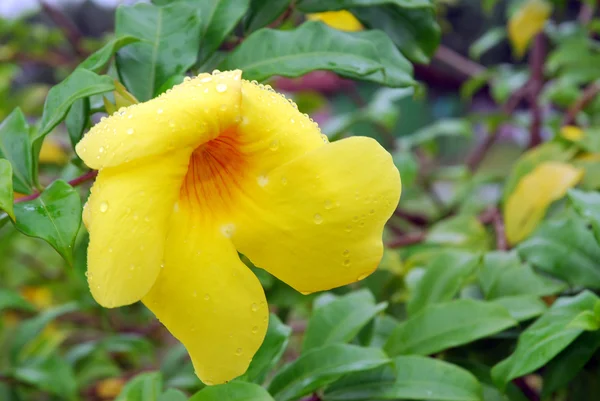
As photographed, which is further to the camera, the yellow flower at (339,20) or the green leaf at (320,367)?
the yellow flower at (339,20)

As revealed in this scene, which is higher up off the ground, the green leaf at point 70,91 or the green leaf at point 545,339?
the green leaf at point 70,91

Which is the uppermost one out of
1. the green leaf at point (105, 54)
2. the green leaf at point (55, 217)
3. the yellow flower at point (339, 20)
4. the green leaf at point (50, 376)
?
the green leaf at point (105, 54)

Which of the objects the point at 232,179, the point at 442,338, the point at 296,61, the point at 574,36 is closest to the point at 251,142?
the point at 232,179

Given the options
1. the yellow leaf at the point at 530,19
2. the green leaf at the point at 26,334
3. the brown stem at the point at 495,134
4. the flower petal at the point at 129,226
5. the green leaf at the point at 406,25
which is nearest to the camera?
the flower petal at the point at 129,226

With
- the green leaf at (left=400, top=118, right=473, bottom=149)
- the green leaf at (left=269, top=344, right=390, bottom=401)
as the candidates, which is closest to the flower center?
the green leaf at (left=269, top=344, right=390, bottom=401)

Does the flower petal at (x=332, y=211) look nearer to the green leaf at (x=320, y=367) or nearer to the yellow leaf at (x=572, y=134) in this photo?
the green leaf at (x=320, y=367)

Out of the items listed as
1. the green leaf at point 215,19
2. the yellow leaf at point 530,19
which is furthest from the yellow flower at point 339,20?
the yellow leaf at point 530,19

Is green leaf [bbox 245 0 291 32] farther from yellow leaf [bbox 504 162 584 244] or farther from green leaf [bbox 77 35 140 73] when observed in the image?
yellow leaf [bbox 504 162 584 244]

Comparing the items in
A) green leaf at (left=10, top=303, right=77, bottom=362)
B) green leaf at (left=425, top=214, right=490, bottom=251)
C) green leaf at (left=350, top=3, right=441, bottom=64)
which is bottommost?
green leaf at (left=10, top=303, right=77, bottom=362)
